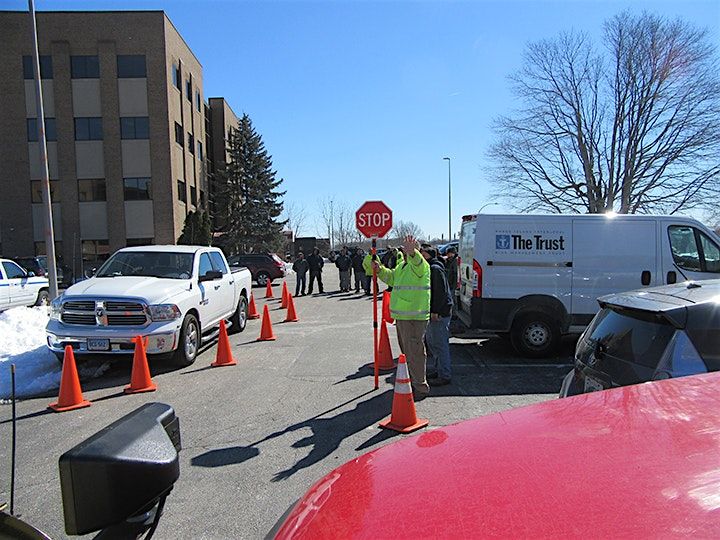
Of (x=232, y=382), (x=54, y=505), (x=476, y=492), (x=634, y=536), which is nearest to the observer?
(x=634, y=536)

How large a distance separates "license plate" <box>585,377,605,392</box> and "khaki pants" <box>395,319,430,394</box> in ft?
9.27

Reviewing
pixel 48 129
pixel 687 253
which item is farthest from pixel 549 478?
pixel 48 129

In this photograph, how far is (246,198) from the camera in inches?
1757

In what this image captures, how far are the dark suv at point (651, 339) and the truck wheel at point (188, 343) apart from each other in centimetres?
577

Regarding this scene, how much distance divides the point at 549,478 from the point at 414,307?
4.61 m

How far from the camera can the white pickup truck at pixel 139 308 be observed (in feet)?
23.1

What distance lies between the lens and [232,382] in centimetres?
682

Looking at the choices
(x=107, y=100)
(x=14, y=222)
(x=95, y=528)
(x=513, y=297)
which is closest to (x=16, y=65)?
(x=107, y=100)

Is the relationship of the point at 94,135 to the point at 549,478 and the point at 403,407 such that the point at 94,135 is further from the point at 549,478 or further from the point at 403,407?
the point at 549,478

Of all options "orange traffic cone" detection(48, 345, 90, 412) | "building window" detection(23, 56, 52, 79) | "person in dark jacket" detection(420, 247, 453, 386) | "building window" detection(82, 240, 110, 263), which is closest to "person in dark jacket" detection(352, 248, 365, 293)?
"person in dark jacket" detection(420, 247, 453, 386)

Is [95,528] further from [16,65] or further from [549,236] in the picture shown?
[16,65]

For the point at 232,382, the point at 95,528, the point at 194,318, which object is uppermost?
the point at 95,528

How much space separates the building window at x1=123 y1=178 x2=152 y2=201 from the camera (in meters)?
33.3

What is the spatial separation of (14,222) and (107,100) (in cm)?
1046
